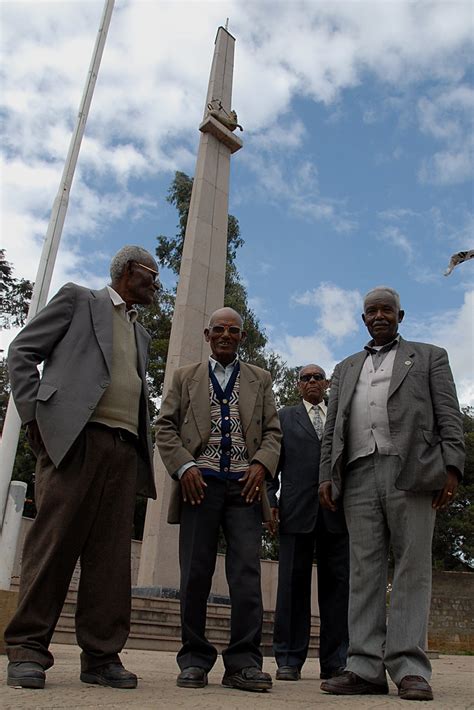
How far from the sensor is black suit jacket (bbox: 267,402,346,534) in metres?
4.19

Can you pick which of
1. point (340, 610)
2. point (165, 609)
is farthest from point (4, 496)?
point (165, 609)

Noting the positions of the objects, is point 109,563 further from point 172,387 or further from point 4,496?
point 4,496

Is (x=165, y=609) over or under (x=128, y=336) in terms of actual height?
under

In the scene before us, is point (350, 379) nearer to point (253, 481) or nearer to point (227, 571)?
point (253, 481)

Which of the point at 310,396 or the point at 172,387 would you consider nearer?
the point at 172,387

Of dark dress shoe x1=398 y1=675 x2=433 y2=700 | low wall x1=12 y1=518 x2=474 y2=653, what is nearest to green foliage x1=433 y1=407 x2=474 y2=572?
low wall x1=12 y1=518 x2=474 y2=653

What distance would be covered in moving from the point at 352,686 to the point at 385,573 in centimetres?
54

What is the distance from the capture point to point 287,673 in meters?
3.88

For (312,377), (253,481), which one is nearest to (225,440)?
(253,481)

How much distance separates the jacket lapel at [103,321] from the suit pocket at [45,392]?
28cm

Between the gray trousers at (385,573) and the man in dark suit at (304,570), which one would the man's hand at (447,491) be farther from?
the man in dark suit at (304,570)

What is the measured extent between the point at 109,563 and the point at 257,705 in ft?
3.18

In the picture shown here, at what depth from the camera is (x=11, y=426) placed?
18.2 ft

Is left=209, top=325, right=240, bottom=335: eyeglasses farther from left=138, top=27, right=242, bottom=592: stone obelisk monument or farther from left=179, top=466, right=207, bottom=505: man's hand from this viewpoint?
left=138, top=27, right=242, bottom=592: stone obelisk monument
